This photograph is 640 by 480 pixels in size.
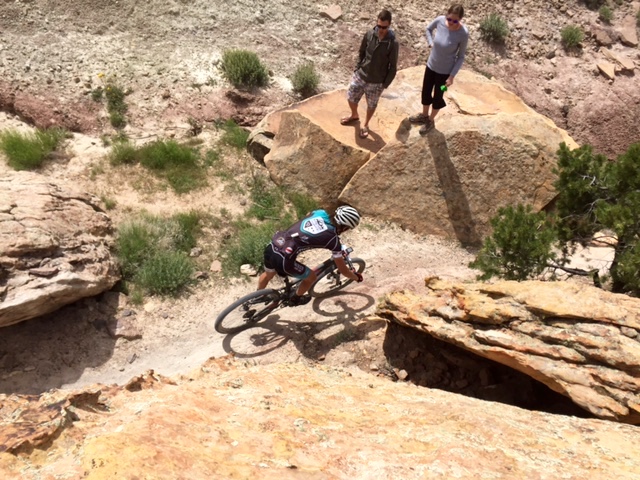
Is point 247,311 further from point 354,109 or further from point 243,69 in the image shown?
point 243,69

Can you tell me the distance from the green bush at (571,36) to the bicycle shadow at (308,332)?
42.6 feet

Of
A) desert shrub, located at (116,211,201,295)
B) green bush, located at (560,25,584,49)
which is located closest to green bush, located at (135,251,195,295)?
desert shrub, located at (116,211,201,295)

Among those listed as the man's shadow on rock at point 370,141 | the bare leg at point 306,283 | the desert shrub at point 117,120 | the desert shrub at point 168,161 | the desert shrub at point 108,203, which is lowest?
the desert shrub at point 108,203

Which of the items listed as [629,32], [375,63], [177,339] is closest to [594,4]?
[629,32]

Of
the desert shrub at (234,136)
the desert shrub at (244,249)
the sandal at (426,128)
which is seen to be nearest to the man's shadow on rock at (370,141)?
the sandal at (426,128)

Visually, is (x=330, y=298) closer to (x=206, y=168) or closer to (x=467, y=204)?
(x=467, y=204)

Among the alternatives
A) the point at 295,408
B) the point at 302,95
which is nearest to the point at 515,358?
the point at 295,408

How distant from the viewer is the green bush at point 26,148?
9.60 metres

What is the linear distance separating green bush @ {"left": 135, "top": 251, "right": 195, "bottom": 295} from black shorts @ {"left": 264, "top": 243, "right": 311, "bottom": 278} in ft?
7.13

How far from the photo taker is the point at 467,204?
9.48 m

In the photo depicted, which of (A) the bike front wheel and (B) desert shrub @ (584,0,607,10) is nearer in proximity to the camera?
(A) the bike front wheel

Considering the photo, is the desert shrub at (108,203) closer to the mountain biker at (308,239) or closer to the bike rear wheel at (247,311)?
the bike rear wheel at (247,311)

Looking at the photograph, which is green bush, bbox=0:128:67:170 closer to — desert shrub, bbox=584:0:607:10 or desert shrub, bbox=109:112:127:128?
desert shrub, bbox=109:112:127:128

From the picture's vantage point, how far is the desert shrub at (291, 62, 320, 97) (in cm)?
1272
